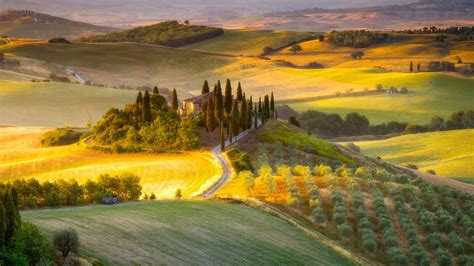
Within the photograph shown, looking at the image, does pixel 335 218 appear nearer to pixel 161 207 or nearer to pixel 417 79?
pixel 161 207

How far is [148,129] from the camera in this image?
68.1 metres

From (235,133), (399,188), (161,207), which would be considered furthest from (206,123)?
(161,207)

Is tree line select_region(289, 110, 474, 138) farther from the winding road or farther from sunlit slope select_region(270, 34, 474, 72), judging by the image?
sunlit slope select_region(270, 34, 474, 72)

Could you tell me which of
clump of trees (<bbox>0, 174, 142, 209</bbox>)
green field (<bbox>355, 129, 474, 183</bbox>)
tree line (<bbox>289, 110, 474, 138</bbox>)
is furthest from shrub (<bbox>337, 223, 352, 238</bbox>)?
tree line (<bbox>289, 110, 474, 138</bbox>)

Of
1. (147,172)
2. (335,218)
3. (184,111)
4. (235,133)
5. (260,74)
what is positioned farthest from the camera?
(260,74)

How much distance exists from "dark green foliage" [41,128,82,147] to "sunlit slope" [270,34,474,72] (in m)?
106

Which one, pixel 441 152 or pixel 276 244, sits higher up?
pixel 276 244

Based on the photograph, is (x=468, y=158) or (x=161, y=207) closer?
(x=161, y=207)

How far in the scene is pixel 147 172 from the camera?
56.5 metres

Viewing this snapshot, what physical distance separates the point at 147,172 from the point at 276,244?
2653 cm

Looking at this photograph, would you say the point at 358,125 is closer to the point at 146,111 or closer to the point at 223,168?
→ the point at 146,111

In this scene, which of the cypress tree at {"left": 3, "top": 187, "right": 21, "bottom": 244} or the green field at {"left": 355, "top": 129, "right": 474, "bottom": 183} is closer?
the cypress tree at {"left": 3, "top": 187, "right": 21, "bottom": 244}

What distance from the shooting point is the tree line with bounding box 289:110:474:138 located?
114625mm

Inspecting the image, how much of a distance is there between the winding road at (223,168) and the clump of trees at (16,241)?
23132 millimetres
